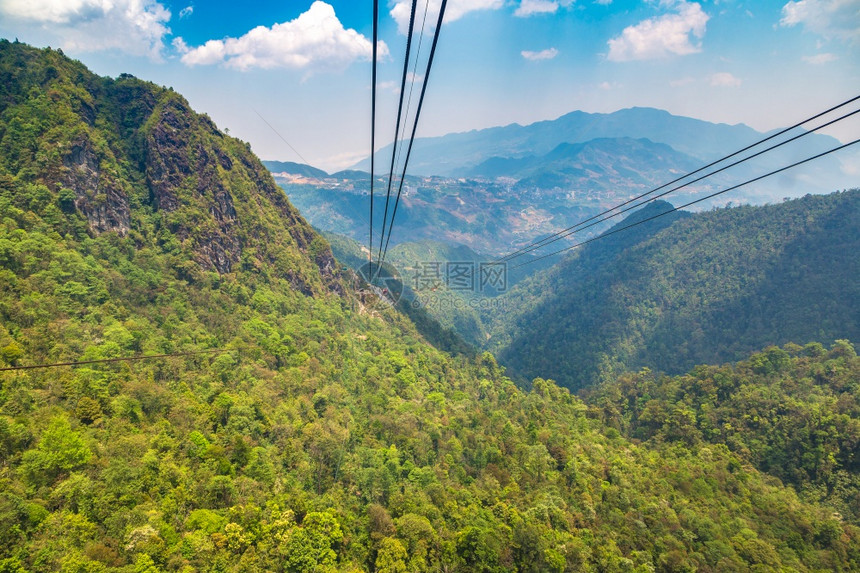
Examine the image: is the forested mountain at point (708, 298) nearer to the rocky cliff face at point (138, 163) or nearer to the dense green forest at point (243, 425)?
the dense green forest at point (243, 425)

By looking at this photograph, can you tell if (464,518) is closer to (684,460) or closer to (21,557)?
(21,557)

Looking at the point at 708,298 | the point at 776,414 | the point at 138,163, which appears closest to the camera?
the point at 138,163

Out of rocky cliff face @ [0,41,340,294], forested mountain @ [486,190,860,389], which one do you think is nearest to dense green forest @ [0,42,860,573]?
rocky cliff face @ [0,41,340,294]

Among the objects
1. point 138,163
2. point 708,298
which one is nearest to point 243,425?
point 138,163

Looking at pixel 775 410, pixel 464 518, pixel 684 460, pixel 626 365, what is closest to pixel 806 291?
pixel 626 365

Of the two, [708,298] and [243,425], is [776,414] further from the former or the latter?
[243,425]

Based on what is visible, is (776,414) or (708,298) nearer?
(776,414)

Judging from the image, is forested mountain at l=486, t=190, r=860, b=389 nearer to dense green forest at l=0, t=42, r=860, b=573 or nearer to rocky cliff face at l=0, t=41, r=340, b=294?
dense green forest at l=0, t=42, r=860, b=573
